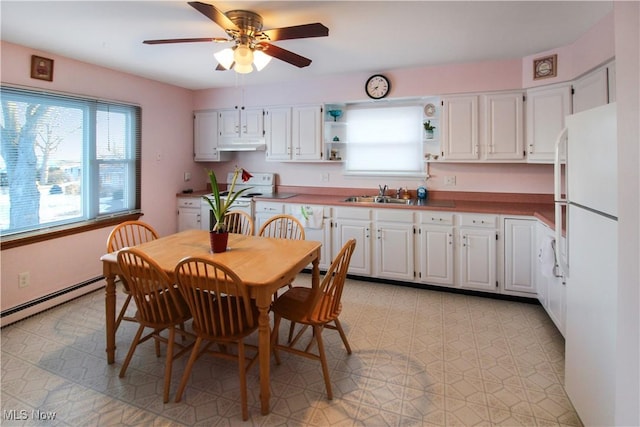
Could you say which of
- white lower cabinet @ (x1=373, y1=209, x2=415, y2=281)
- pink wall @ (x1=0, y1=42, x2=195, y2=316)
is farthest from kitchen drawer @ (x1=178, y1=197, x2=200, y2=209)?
white lower cabinet @ (x1=373, y1=209, x2=415, y2=281)

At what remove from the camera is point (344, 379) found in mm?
2207

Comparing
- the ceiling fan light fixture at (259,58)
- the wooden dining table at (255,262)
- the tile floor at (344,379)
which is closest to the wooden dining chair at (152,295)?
the wooden dining table at (255,262)

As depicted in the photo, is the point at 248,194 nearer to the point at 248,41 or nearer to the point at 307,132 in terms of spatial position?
the point at 307,132

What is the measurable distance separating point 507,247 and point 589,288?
1.78 meters

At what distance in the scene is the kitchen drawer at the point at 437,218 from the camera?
3545 mm

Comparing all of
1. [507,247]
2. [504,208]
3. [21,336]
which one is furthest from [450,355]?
[21,336]

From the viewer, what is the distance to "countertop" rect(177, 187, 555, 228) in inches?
132

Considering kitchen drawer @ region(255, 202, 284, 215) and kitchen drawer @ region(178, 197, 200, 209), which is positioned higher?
kitchen drawer @ region(178, 197, 200, 209)

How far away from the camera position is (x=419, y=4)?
2312 mm

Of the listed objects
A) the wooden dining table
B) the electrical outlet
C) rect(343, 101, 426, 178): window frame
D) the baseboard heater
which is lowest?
the baseboard heater

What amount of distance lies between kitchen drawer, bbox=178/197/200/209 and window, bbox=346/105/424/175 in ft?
6.66

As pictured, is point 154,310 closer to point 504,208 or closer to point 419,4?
point 419,4

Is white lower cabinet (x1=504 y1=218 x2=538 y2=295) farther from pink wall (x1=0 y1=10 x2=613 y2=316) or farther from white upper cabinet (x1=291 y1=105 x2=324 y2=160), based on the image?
white upper cabinet (x1=291 y1=105 x2=324 y2=160)

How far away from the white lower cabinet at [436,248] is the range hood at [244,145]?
225 cm
